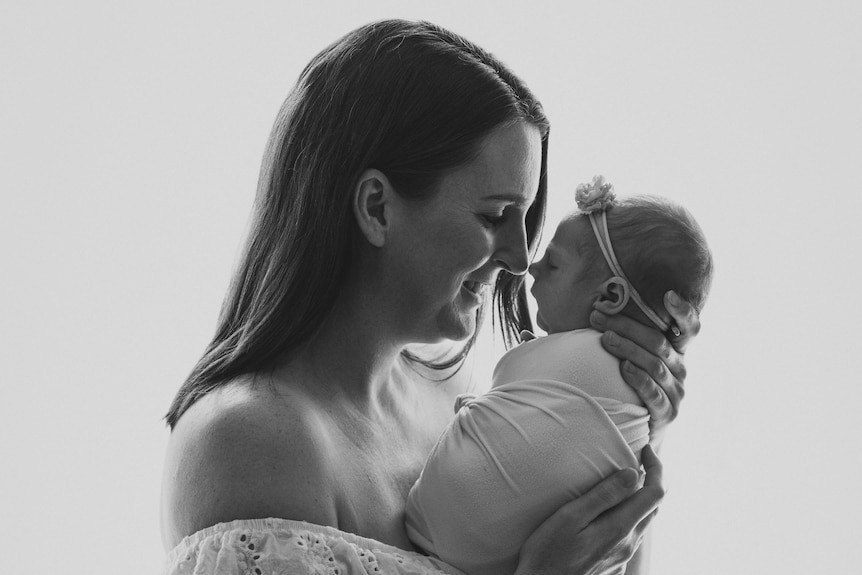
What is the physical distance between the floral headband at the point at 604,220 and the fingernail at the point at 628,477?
240 mm

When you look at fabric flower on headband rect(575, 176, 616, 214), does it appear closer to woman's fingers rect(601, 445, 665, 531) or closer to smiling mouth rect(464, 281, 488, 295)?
smiling mouth rect(464, 281, 488, 295)

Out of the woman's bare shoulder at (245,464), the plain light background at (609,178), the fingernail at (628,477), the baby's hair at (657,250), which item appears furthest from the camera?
the plain light background at (609,178)

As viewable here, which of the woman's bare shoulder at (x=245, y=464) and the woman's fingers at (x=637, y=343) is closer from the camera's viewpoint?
the woman's bare shoulder at (x=245, y=464)

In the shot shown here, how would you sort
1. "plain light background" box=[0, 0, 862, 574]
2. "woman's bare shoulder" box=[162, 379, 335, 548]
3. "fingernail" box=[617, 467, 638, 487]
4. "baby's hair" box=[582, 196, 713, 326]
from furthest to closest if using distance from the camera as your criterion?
"plain light background" box=[0, 0, 862, 574], "baby's hair" box=[582, 196, 713, 326], "fingernail" box=[617, 467, 638, 487], "woman's bare shoulder" box=[162, 379, 335, 548]

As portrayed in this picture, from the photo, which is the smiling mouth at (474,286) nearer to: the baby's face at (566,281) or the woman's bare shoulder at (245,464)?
the baby's face at (566,281)

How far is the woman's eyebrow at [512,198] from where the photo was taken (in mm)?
1369

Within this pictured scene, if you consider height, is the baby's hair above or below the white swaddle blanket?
above

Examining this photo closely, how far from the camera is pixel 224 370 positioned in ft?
4.31

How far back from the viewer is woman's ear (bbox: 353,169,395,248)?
135 centimetres

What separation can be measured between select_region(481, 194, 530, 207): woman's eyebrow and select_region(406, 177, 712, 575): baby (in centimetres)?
11

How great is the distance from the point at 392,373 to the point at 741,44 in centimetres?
143

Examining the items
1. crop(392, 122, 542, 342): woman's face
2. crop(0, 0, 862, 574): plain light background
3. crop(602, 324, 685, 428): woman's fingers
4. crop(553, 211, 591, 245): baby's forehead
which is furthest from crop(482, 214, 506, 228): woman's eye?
crop(0, 0, 862, 574): plain light background

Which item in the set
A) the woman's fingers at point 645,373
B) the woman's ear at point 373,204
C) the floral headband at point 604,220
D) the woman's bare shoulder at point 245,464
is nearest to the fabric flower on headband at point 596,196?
the floral headband at point 604,220

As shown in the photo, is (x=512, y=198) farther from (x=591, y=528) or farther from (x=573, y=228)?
(x=591, y=528)
